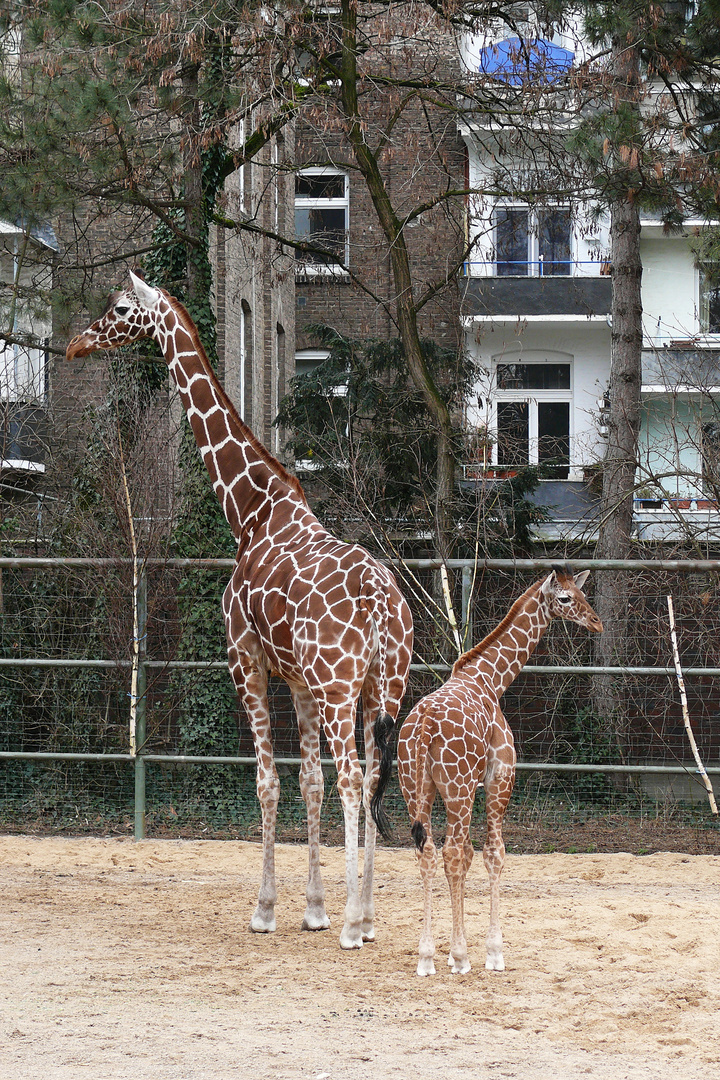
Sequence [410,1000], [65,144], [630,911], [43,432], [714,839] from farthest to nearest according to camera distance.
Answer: [43,432] → [65,144] → [714,839] → [630,911] → [410,1000]

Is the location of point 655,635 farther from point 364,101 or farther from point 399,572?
point 364,101

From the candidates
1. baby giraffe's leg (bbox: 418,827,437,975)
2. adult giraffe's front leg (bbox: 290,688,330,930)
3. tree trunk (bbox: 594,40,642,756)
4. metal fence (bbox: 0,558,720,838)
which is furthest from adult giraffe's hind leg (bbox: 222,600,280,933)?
tree trunk (bbox: 594,40,642,756)

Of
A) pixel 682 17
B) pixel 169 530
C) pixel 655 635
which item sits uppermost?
pixel 682 17

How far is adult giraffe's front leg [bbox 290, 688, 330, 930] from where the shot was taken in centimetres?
600

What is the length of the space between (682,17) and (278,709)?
718cm

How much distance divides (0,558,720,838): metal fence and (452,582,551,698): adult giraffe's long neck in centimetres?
229

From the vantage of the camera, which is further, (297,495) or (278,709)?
(278,709)

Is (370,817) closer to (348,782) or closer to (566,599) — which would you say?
(348,782)

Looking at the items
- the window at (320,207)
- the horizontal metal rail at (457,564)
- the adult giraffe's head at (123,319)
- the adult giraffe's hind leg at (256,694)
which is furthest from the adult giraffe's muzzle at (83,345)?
the window at (320,207)

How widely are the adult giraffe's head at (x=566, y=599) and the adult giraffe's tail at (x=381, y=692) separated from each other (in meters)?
0.83

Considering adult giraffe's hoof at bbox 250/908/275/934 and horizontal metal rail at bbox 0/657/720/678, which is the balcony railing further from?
adult giraffe's hoof at bbox 250/908/275/934

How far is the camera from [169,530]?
10297 millimetres

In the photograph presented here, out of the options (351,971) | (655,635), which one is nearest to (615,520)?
(655,635)

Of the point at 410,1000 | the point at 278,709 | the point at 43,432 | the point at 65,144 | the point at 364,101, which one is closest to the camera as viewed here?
the point at 410,1000
